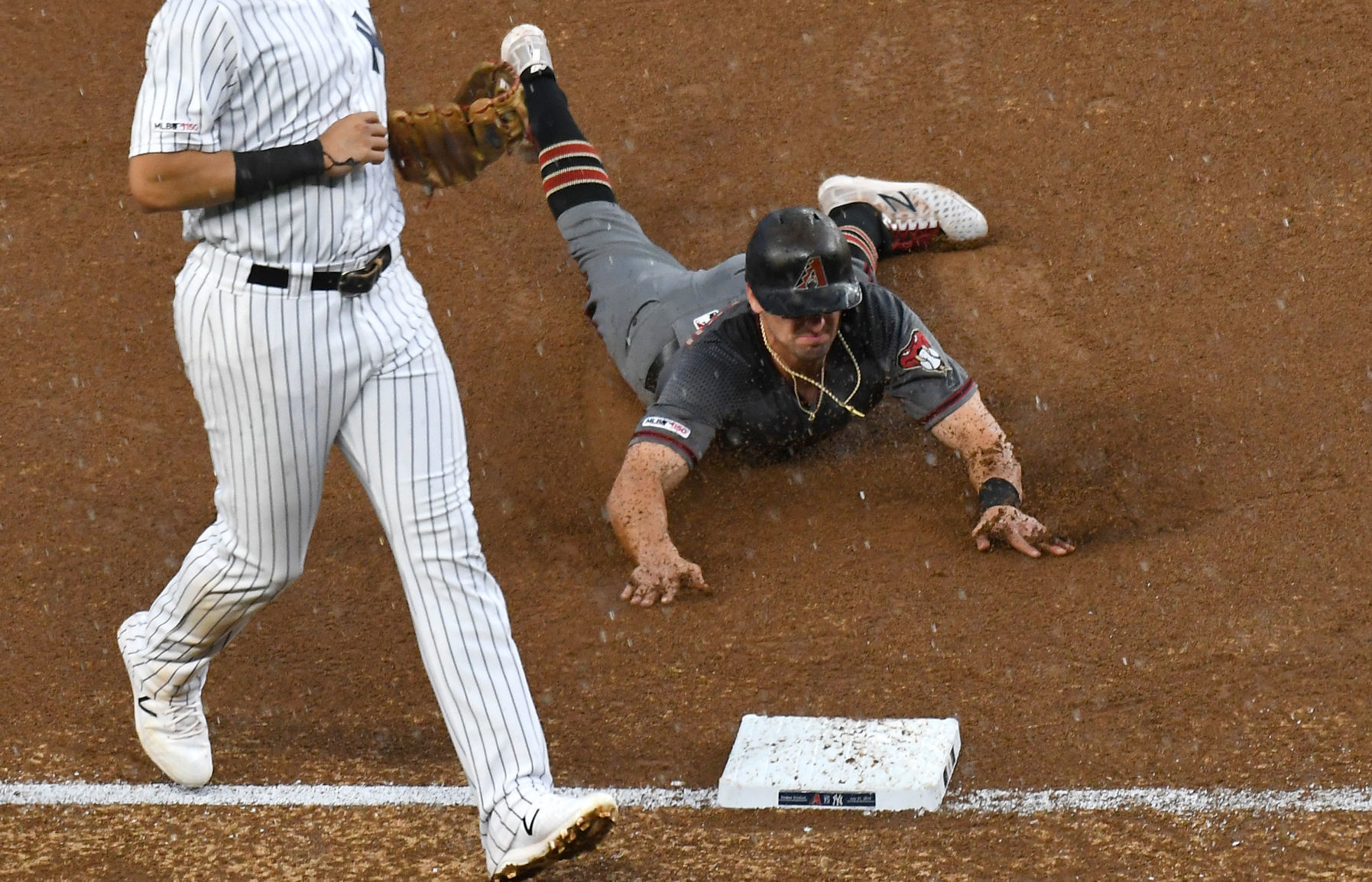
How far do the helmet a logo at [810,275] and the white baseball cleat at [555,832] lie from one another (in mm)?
1800

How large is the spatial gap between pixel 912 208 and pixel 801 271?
1627 mm

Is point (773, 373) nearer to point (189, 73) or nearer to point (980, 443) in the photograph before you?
point (980, 443)

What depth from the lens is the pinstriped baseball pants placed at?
296cm

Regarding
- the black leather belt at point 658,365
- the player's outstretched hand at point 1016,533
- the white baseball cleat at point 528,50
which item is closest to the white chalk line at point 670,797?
the player's outstretched hand at point 1016,533

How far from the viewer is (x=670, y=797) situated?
11.4 feet

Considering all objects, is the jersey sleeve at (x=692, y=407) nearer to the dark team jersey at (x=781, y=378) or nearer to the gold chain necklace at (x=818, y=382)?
the dark team jersey at (x=781, y=378)

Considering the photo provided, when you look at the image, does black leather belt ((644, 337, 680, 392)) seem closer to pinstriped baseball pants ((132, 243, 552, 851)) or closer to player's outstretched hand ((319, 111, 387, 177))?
pinstriped baseball pants ((132, 243, 552, 851))

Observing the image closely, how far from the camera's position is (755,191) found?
6.30 metres

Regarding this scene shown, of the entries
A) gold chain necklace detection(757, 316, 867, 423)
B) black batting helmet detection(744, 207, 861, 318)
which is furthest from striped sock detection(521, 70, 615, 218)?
black batting helmet detection(744, 207, 861, 318)

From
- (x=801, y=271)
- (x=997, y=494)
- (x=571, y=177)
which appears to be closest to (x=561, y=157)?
(x=571, y=177)

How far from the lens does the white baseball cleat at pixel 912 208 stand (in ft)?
18.7

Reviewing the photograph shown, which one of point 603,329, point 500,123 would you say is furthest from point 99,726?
point 603,329

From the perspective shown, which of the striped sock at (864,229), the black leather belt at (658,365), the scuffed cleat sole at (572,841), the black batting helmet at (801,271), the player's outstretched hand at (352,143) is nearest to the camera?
the scuffed cleat sole at (572,841)

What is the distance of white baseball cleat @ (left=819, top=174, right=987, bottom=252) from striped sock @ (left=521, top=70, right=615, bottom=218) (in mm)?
837
